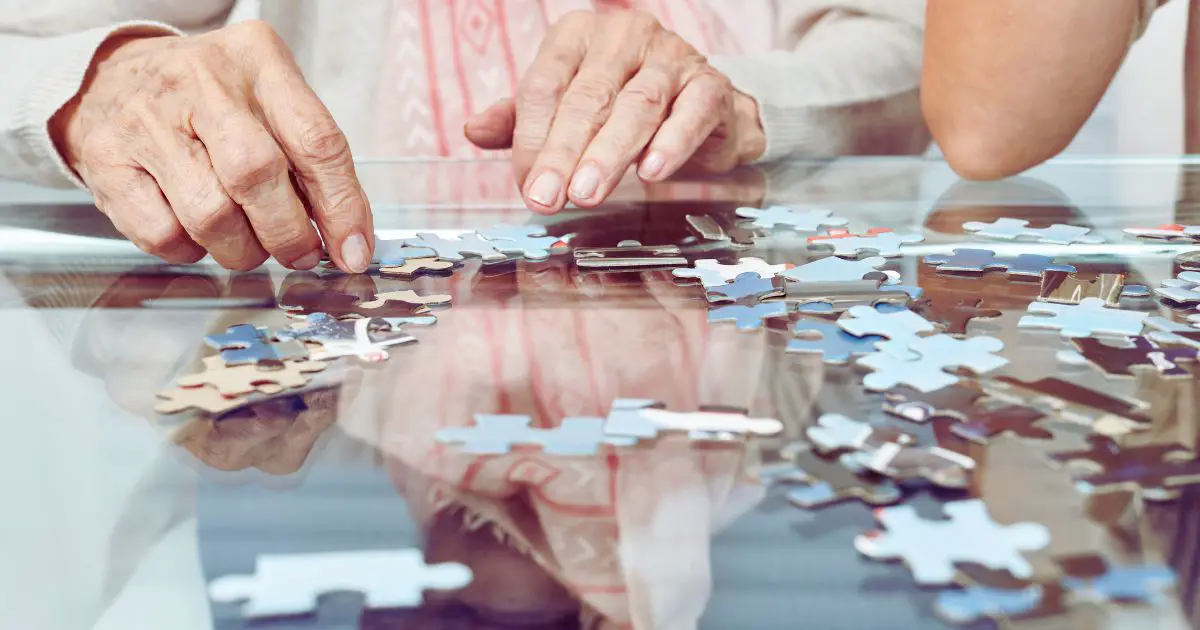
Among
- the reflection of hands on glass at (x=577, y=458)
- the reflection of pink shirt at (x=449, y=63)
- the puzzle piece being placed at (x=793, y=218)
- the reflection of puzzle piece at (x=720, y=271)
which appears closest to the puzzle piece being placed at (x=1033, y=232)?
the puzzle piece being placed at (x=793, y=218)

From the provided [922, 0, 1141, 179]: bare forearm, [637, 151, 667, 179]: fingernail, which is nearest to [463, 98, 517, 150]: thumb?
[637, 151, 667, 179]: fingernail

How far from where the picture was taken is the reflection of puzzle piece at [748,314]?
2.37 ft

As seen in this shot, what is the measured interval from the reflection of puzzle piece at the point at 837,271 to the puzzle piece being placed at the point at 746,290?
0.03 meters

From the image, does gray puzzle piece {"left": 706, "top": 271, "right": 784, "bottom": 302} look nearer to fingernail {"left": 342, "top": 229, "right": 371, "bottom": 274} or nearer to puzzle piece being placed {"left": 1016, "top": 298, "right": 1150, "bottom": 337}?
puzzle piece being placed {"left": 1016, "top": 298, "right": 1150, "bottom": 337}

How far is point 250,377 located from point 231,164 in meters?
0.28

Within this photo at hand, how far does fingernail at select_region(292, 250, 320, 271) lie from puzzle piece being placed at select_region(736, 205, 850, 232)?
0.44 meters

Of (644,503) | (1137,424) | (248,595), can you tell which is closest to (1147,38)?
(1137,424)

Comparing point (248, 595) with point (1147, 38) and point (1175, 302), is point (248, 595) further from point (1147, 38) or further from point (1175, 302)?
point (1147, 38)

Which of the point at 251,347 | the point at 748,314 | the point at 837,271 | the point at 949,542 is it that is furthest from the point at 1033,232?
the point at 251,347

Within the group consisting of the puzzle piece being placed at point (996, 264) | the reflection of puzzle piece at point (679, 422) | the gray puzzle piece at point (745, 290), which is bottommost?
the puzzle piece being placed at point (996, 264)

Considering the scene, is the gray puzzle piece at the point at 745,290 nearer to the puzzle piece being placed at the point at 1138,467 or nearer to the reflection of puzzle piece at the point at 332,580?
the puzzle piece being placed at the point at 1138,467

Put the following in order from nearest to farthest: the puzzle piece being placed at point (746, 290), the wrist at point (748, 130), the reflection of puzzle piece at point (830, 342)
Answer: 1. the reflection of puzzle piece at point (830, 342)
2. the puzzle piece being placed at point (746, 290)
3. the wrist at point (748, 130)

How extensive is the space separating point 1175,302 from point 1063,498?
0.37 meters

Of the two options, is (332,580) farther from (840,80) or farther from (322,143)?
(840,80)
